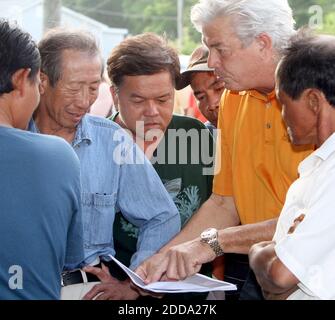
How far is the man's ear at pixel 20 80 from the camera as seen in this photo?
2629mm

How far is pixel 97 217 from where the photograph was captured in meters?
3.29

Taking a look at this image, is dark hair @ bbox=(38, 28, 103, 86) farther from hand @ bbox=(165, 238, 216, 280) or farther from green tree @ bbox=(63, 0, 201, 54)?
green tree @ bbox=(63, 0, 201, 54)

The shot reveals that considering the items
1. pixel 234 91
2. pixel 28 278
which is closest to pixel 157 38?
pixel 234 91

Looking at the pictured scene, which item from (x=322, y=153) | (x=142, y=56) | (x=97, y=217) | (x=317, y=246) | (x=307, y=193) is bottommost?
(x=97, y=217)

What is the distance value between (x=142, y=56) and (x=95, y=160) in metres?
0.63

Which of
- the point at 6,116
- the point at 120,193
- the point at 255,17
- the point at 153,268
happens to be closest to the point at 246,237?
the point at 153,268

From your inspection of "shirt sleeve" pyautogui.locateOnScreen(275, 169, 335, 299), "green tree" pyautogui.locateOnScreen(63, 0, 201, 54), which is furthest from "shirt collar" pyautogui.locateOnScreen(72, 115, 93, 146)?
"green tree" pyautogui.locateOnScreen(63, 0, 201, 54)

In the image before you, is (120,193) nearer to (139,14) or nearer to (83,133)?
(83,133)

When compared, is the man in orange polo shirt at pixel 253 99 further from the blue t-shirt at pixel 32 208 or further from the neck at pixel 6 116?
the neck at pixel 6 116

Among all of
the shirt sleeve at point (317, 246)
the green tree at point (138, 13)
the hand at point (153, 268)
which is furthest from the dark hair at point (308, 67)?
the green tree at point (138, 13)

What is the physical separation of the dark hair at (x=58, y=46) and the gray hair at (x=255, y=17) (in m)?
0.54

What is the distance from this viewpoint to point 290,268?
2369 millimetres
